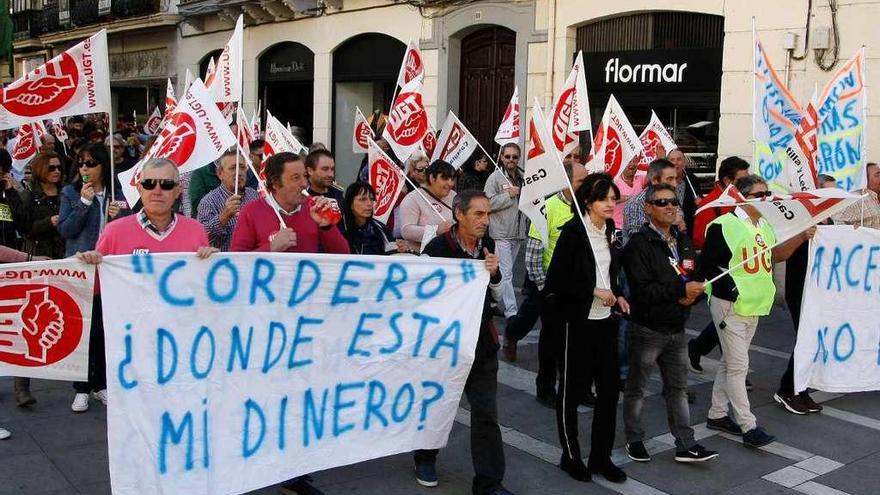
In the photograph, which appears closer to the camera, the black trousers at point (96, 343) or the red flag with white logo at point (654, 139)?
the black trousers at point (96, 343)

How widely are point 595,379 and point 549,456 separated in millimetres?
677

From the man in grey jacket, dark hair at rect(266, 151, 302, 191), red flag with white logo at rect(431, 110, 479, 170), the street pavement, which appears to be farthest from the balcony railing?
dark hair at rect(266, 151, 302, 191)

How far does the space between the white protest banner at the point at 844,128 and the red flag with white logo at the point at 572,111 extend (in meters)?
2.56

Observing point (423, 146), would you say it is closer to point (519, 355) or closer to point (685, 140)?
point (519, 355)

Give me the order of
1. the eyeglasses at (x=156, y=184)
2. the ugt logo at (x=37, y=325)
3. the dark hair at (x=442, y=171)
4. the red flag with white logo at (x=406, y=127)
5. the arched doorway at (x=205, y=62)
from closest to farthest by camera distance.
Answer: the eyeglasses at (x=156, y=184) < the ugt logo at (x=37, y=325) < the dark hair at (x=442, y=171) < the red flag with white logo at (x=406, y=127) < the arched doorway at (x=205, y=62)

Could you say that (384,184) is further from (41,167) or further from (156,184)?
(156,184)

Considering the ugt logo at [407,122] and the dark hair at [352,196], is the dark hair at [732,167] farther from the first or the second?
the dark hair at [352,196]

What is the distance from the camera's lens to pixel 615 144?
28.9 feet

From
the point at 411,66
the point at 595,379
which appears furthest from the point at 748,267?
the point at 411,66

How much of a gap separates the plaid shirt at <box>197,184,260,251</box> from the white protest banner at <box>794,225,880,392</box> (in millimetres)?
3772

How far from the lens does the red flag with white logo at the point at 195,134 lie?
18.3ft

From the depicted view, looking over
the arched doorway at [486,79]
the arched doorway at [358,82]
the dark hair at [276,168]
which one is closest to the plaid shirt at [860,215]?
the dark hair at [276,168]

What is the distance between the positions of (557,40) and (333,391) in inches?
454

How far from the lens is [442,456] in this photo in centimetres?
525
